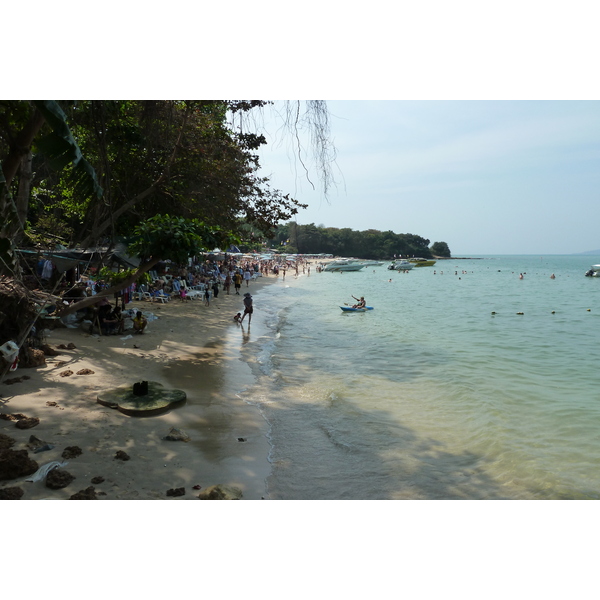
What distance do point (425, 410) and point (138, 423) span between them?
5.47 meters

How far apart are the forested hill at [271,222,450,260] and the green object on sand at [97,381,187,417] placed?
304ft

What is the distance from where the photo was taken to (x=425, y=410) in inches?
358

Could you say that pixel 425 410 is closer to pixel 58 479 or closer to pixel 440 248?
pixel 58 479

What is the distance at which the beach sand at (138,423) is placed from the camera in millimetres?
5129

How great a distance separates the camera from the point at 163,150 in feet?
40.1

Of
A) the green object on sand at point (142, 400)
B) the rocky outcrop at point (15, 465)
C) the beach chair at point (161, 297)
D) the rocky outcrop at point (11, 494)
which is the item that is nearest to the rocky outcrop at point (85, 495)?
the rocky outcrop at point (11, 494)

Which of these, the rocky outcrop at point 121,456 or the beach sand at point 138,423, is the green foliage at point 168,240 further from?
the rocky outcrop at point 121,456

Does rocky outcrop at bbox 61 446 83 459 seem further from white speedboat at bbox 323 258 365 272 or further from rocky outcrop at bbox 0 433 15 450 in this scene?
white speedboat at bbox 323 258 365 272

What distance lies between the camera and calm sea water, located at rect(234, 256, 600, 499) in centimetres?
610

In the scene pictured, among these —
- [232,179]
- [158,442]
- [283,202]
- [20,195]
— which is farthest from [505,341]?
[20,195]

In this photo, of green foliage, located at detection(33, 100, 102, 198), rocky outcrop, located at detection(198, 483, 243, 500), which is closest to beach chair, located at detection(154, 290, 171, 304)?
green foliage, located at detection(33, 100, 102, 198)

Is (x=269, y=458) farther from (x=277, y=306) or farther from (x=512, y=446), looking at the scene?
(x=277, y=306)

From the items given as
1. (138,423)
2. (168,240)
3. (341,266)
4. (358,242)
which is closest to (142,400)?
(138,423)
